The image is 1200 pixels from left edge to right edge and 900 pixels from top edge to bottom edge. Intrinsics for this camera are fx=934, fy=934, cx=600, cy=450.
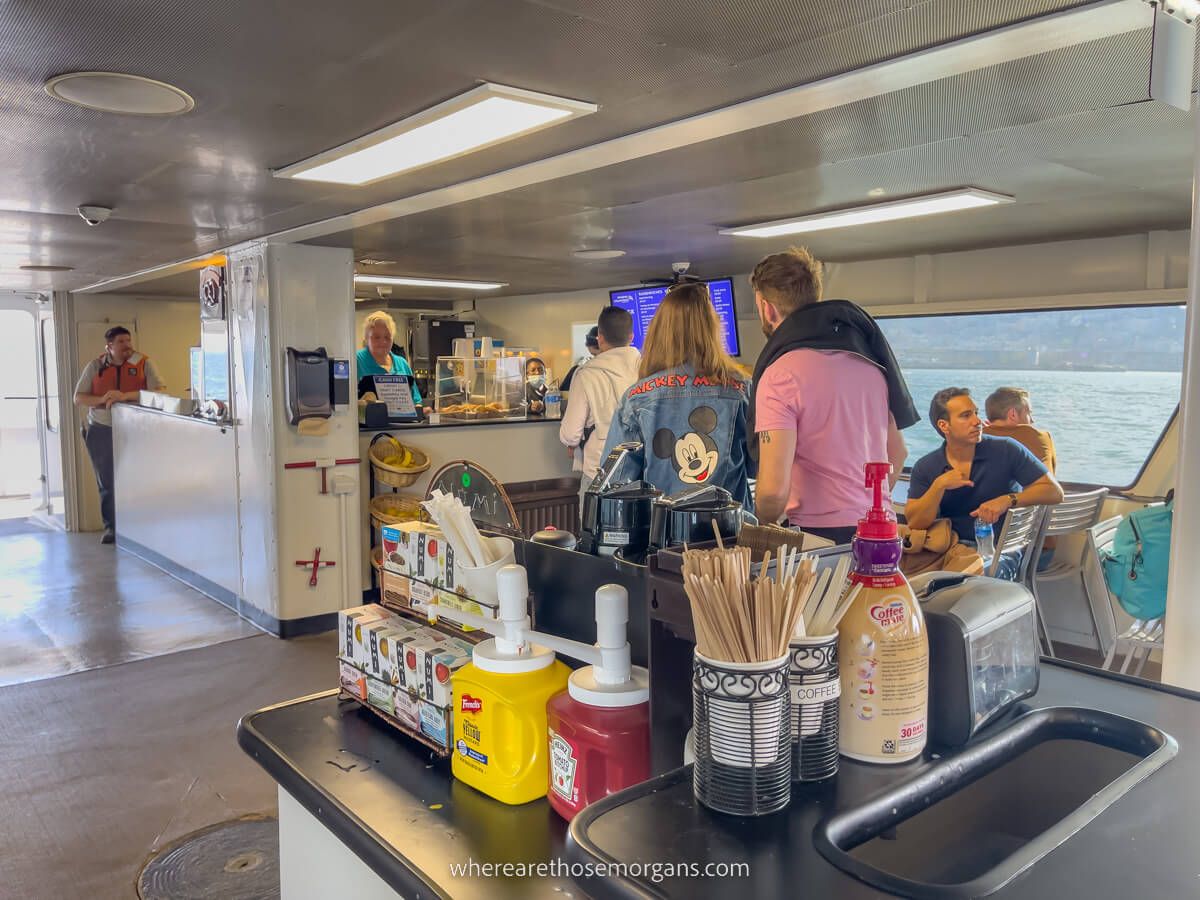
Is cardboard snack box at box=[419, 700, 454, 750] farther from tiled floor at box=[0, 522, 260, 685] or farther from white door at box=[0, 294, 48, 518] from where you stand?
white door at box=[0, 294, 48, 518]

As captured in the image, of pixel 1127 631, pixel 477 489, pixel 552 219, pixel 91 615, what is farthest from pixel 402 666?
pixel 91 615

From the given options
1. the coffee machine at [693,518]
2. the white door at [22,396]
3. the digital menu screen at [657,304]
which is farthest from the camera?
the white door at [22,396]

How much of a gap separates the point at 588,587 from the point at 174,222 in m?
3.89

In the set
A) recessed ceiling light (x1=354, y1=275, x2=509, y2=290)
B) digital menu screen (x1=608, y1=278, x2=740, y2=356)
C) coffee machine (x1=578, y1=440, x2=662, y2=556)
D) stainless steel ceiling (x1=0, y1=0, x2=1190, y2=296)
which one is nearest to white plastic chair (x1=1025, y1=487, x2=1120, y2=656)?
stainless steel ceiling (x1=0, y1=0, x2=1190, y2=296)

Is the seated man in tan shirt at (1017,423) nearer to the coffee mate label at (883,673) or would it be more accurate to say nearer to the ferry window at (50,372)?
the coffee mate label at (883,673)

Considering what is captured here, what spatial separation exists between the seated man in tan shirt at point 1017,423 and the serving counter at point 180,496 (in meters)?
4.22

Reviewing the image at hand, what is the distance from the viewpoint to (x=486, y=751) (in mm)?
1210

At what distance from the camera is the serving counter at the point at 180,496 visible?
561 centimetres

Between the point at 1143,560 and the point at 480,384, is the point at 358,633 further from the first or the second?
the point at 480,384

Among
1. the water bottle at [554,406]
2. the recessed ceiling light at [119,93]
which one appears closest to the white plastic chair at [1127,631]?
the water bottle at [554,406]

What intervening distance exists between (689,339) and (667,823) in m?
2.07

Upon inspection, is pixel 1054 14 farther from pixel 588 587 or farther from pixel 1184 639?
pixel 588 587

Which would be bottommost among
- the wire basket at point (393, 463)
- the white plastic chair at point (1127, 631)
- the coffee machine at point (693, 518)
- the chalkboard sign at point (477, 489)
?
the white plastic chair at point (1127, 631)

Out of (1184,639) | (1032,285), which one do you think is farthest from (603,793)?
(1032,285)
